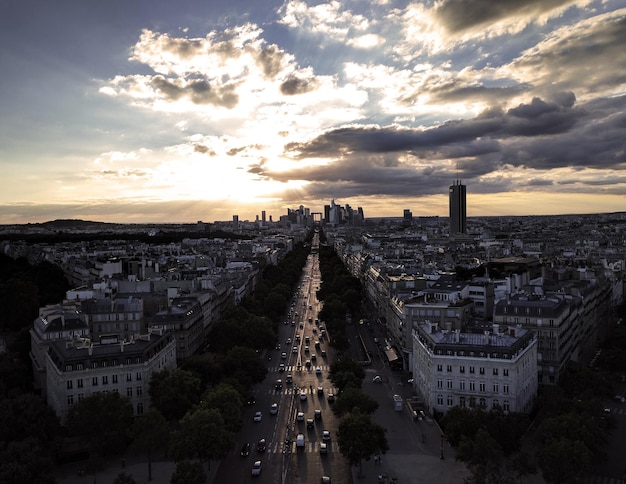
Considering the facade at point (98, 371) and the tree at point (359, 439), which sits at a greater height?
the facade at point (98, 371)

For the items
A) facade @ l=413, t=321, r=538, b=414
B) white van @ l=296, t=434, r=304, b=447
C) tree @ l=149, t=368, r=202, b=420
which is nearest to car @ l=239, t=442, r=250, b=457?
white van @ l=296, t=434, r=304, b=447

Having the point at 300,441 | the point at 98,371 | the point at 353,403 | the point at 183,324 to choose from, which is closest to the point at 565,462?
the point at 353,403

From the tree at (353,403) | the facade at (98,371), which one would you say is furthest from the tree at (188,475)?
the facade at (98,371)

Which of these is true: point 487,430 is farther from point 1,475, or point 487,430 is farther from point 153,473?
point 1,475

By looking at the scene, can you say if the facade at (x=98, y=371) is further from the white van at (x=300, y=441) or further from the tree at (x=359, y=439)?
the tree at (x=359, y=439)

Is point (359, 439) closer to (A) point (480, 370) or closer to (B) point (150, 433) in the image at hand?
(A) point (480, 370)

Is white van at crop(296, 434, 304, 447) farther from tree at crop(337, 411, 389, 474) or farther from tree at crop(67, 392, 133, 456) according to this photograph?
tree at crop(67, 392, 133, 456)
